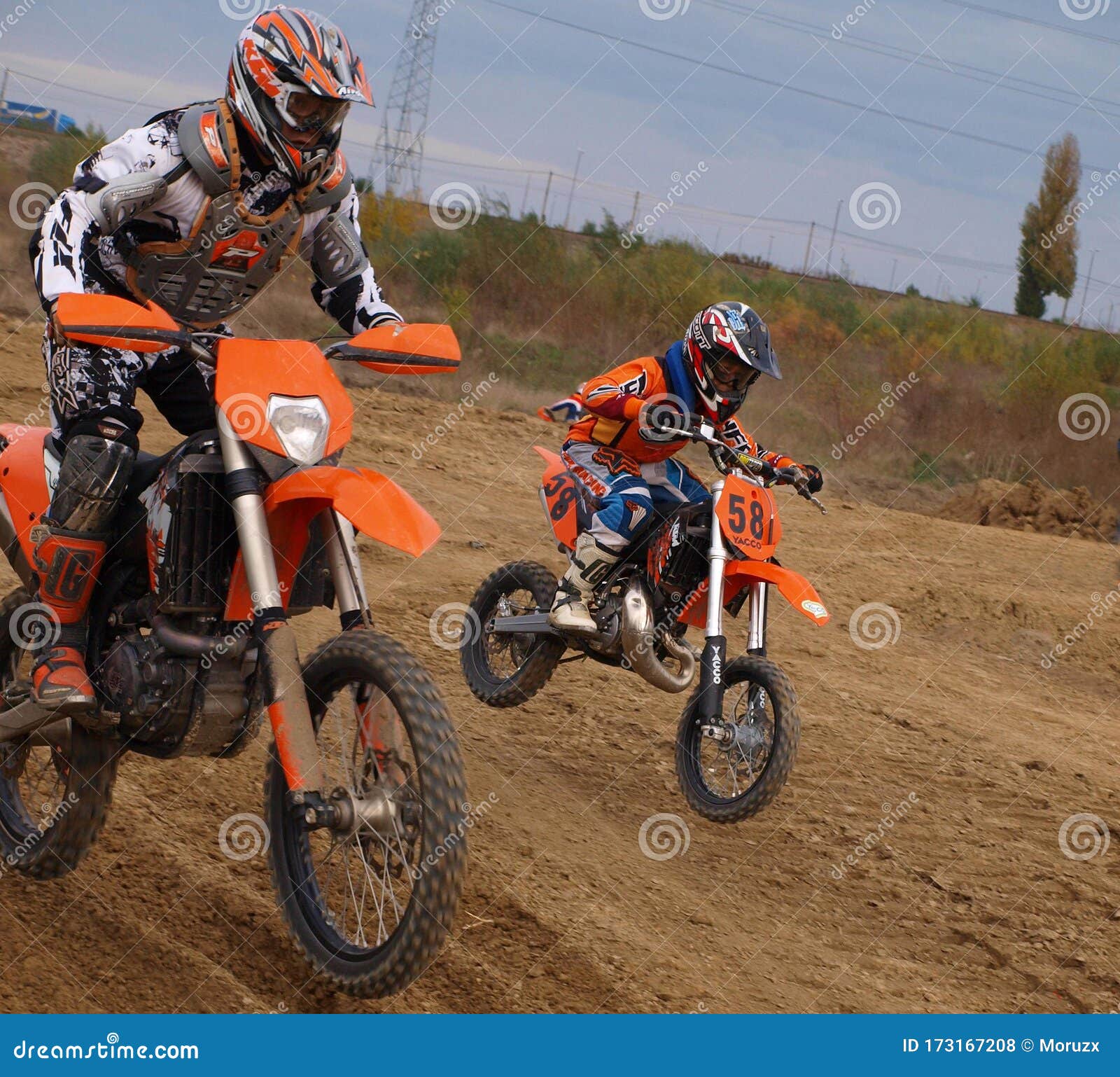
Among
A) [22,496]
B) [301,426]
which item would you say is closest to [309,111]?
[301,426]

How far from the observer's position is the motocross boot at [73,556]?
3936 mm

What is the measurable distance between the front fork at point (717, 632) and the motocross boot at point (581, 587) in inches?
24.4

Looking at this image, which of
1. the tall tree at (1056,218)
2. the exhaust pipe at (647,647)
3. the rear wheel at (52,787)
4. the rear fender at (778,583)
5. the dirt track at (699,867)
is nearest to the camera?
the dirt track at (699,867)

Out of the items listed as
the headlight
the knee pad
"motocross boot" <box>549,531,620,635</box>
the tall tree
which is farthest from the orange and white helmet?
the tall tree

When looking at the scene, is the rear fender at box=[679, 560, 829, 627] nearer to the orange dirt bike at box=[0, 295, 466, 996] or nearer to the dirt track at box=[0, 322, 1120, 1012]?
the dirt track at box=[0, 322, 1120, 1012]

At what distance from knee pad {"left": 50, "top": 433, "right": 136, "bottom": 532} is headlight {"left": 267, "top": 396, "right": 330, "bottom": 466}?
75cm

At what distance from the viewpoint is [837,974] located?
185 inches

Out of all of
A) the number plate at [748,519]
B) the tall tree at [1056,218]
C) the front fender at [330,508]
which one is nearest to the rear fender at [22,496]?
the front fender at [330,508]

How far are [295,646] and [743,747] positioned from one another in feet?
10.2

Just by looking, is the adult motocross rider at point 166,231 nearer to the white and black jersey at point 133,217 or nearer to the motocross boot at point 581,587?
the white and black jersey at point 133,217

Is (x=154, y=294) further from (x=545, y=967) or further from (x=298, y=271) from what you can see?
(x=298, y=271)

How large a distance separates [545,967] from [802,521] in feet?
30.1

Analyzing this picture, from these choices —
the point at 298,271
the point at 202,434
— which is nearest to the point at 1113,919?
the point at 202,434

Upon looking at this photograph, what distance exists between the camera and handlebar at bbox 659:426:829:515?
254 inches
